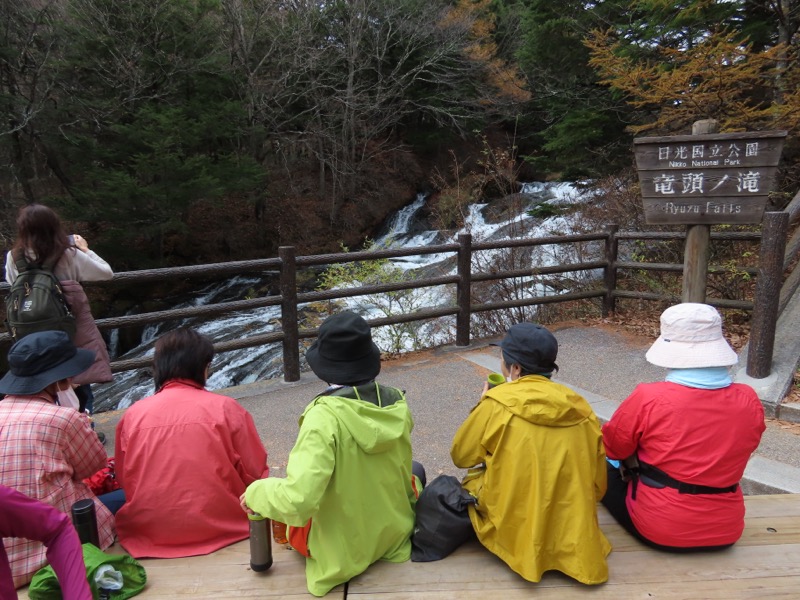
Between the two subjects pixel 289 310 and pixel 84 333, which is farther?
pixel 289 310

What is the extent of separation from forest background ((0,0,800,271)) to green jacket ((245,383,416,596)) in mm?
6473

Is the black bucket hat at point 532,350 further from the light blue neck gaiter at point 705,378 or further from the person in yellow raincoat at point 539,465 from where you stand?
the light blue neck gaiter at point 705,378

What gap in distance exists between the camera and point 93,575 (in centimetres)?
182

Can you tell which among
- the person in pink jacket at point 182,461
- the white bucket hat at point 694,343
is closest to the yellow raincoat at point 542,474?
the white bucket hat at point 694,343

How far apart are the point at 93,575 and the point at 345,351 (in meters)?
1.12

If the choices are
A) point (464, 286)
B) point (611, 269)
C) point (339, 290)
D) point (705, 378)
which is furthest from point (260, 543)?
point (611, 269)

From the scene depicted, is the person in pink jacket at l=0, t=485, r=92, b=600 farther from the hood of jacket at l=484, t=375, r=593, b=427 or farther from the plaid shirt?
the hood of jacket at l=484, t=375, r=593, b=427

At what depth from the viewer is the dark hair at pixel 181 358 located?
2.18m

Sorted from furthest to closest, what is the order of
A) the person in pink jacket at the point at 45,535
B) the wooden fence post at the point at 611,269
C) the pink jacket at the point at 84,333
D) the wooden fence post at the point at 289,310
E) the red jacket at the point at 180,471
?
the wooden fence post at the point at 611,269 < the wooden fence post at the point at 289,310 < the pink jacket at the point at 84,333 < the red jacket at the point at 180,471 < the person in pink jacket at the point at 45,535

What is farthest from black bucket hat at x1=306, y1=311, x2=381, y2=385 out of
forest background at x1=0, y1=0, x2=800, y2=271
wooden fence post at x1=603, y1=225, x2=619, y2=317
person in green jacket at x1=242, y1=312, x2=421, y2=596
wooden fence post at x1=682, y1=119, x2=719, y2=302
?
forest background at x1=0, y1=0, x2=800, y2=271

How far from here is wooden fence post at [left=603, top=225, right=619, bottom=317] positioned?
640 centimetres

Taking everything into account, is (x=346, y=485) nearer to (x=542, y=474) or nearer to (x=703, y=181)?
(x=542, y=474)

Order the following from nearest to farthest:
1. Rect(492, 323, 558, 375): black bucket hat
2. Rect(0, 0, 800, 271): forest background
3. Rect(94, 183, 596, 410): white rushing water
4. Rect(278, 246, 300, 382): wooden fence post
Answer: Rect(492, 323, 558, 375): black bucket hat < Rect(278, 246, 300, 382): wooden fence post < Rect(94, 183, 596, 410): white rushing water < Rect(0, 0, 800, 271): forest background

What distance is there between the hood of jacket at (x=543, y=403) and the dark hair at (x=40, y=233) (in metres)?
2.76
